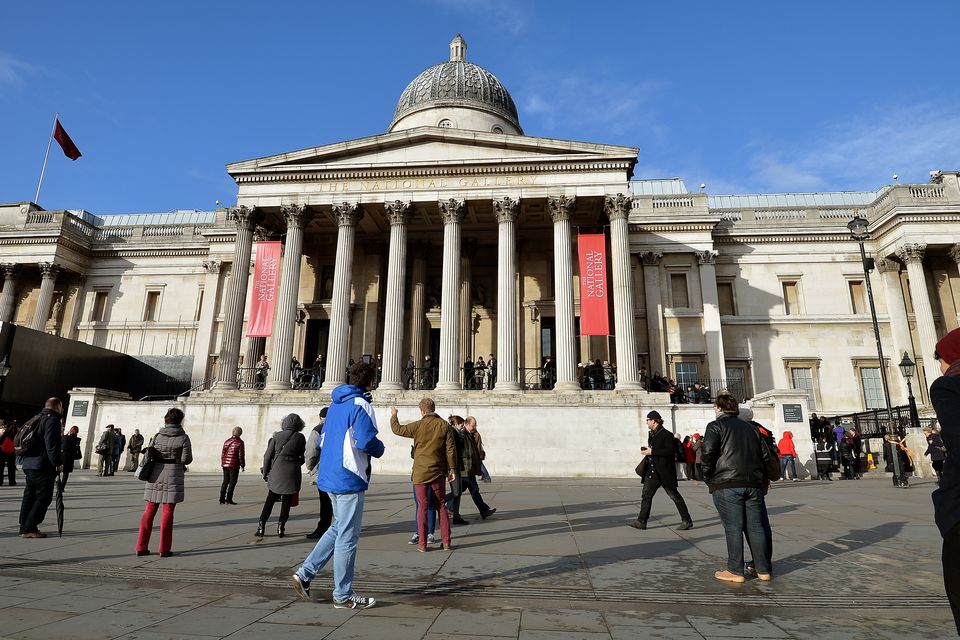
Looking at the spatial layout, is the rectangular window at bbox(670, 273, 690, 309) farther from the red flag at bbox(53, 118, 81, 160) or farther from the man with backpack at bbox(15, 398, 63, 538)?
the red flag at bbox(53, 118, 81, 160)

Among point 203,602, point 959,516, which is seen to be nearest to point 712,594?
point 959,516

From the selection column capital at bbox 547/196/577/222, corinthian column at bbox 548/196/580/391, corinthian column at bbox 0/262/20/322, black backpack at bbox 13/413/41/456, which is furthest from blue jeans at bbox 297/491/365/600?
corinthian column at bbox 0/262/20/322

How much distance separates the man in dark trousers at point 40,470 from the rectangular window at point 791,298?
3311 centimetres

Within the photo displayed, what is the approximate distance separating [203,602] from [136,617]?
530 millimetres

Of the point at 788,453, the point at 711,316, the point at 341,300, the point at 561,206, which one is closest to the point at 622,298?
A: the point at 561,206

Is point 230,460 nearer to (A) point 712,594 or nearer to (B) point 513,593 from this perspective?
(B) point 513,593

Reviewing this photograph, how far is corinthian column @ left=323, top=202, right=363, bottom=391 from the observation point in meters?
22.2

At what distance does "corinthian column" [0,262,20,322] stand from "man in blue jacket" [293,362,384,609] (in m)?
39.0

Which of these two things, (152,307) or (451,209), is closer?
(451,209)

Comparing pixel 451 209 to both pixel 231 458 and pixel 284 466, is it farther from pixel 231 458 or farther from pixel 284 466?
pixel 284 466

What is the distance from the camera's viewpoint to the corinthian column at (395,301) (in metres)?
22.0

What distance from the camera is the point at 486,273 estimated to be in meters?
29.5

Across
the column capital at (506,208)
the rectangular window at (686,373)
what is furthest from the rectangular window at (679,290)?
the column capital at (506,208)

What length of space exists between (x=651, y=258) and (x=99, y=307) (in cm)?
3468
